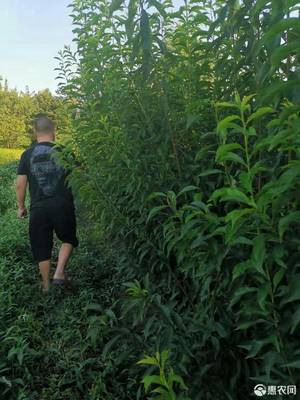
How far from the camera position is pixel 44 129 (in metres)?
5.81

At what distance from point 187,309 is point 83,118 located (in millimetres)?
2246

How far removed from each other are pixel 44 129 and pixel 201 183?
3508mm

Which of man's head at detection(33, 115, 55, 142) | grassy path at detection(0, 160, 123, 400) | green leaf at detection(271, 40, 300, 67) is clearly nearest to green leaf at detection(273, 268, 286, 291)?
green leaf at detection(271, 40, 300, 67)

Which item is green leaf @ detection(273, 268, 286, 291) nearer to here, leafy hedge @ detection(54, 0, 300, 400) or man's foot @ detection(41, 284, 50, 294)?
leafy hedge @ detection(54, 0, 300, 400)

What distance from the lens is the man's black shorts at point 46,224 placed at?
5609mm

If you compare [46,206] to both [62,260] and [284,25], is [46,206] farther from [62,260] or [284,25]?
[284,25]

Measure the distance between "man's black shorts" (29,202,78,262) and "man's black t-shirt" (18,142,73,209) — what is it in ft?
0.21

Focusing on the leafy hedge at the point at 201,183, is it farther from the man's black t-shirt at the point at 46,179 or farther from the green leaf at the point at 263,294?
the man's black t-shirt at the point at 46,179

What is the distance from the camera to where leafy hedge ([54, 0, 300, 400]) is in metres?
1.86

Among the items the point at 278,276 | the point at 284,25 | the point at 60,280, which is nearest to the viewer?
the point at 284,25

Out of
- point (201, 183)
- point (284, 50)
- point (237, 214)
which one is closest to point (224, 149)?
point (237, 214)

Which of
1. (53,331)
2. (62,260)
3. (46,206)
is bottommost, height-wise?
(53,331)

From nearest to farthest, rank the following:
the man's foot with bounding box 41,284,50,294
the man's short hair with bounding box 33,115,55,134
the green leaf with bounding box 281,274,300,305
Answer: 1. the green leaf with bounding box 281,274,300,305
2. the man's foot with bounding box 41,284,50,294
3. the man's short hair with bounding box 33,115,55,134

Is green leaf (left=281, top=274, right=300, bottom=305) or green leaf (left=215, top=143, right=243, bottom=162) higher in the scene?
green leaf (left=215, top=143, right=243, bottom=162)
